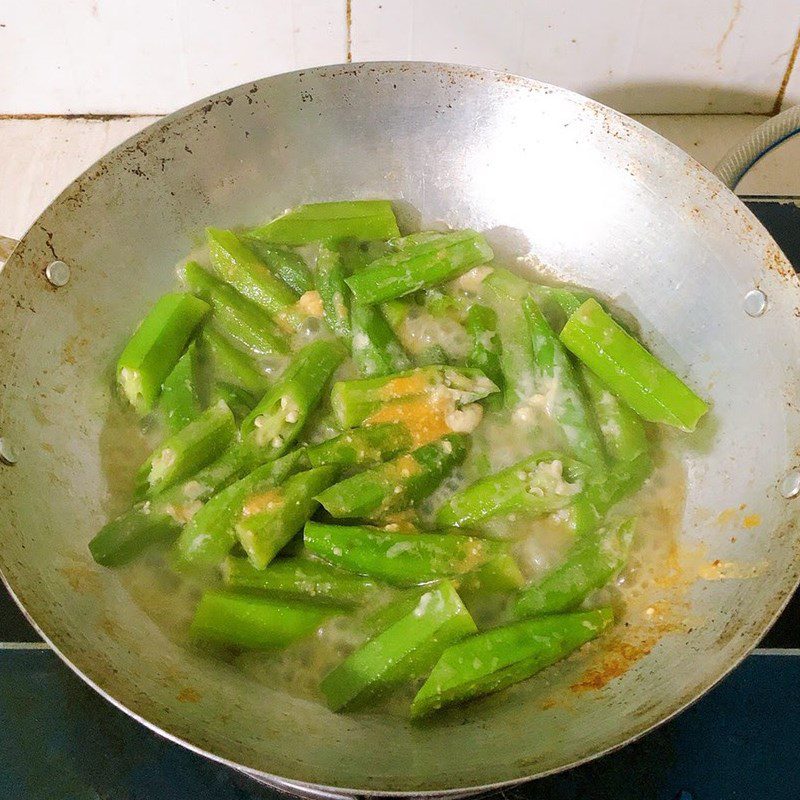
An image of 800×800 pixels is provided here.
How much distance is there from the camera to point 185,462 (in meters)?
1.24

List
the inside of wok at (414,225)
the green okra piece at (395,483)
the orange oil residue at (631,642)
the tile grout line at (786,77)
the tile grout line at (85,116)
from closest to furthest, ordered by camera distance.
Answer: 1. the inside of wok at (414,225)
2. the orange oil residue at (631,642)
3. the green okra piece at (395,483)
4. the tile grout line at (786,77)
5. the tile grout line at (85,116)

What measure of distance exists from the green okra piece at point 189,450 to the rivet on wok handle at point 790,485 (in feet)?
2.78

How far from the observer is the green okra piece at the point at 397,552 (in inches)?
45.9

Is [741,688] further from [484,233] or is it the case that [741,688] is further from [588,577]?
[484,233]

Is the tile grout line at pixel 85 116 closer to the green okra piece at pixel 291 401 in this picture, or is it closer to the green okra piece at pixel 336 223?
the green okra piece at pixel 336 223

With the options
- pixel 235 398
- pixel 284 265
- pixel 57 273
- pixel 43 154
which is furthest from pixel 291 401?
pixel 43 154

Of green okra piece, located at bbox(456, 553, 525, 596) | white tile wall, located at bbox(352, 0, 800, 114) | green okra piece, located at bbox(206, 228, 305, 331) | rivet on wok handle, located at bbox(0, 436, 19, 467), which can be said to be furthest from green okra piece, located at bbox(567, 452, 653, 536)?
white tile wall, located at bbox(352, 0, 800, 114)

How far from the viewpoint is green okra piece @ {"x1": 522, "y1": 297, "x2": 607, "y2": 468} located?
1.30 metres

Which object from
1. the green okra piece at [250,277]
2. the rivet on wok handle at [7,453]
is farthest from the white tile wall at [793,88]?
the rivet on wok handle at [7,453]

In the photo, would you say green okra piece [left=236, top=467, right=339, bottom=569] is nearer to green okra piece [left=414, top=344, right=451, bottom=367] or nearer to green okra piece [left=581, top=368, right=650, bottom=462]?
green okra piece [left=414, top=344, right=451, bottom=367]

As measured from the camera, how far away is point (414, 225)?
156 cm

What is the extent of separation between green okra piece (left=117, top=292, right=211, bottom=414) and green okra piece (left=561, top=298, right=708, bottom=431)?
0.66 meters

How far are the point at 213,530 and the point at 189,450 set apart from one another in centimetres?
14

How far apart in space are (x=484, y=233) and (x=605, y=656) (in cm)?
82
